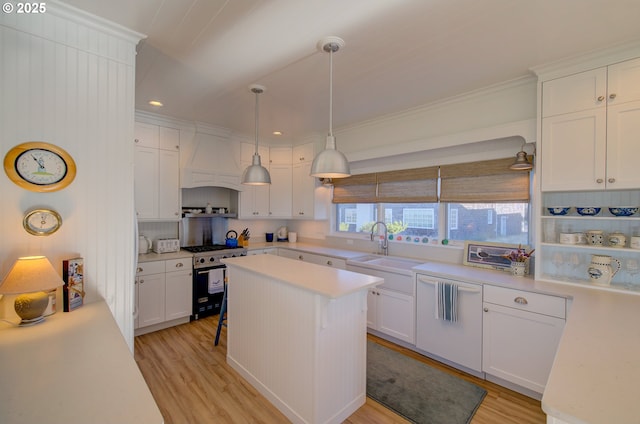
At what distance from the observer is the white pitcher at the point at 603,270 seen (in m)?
2.20

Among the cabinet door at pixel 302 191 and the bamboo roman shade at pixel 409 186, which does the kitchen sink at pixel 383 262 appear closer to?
the bamboo roman shade at pixel 409 186

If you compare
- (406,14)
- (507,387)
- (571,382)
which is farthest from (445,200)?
(571,382)

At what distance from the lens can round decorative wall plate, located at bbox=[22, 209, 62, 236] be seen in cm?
159

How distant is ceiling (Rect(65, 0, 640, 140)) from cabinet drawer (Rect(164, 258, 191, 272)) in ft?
6.18

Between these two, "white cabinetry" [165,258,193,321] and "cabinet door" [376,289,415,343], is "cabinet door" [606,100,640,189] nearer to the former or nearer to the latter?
"cabinet door" [376,289,415,343]

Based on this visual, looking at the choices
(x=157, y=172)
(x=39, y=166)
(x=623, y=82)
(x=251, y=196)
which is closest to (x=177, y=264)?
(x=157, y=172)

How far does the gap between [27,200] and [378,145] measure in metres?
3.30

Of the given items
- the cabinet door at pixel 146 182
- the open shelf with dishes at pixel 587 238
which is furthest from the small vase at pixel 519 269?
the cabinet door at pixel 146 182

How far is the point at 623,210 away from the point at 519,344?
1.27 m

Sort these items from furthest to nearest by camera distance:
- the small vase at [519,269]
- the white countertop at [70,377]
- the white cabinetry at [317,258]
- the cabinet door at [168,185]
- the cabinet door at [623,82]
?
the cabinet door at [168,185], the white cabinetry at [317,258], the small vase at [519,269], the cabinet door at [623,82], the white countertop at [70,377]

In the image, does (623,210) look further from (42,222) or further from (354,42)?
(42,222)

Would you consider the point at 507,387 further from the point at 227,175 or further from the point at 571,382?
the point at 227,175

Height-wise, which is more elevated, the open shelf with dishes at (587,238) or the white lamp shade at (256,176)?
the white lamp shade at (256,176)

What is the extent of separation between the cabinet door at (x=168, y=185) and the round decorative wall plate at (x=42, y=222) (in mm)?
2097
